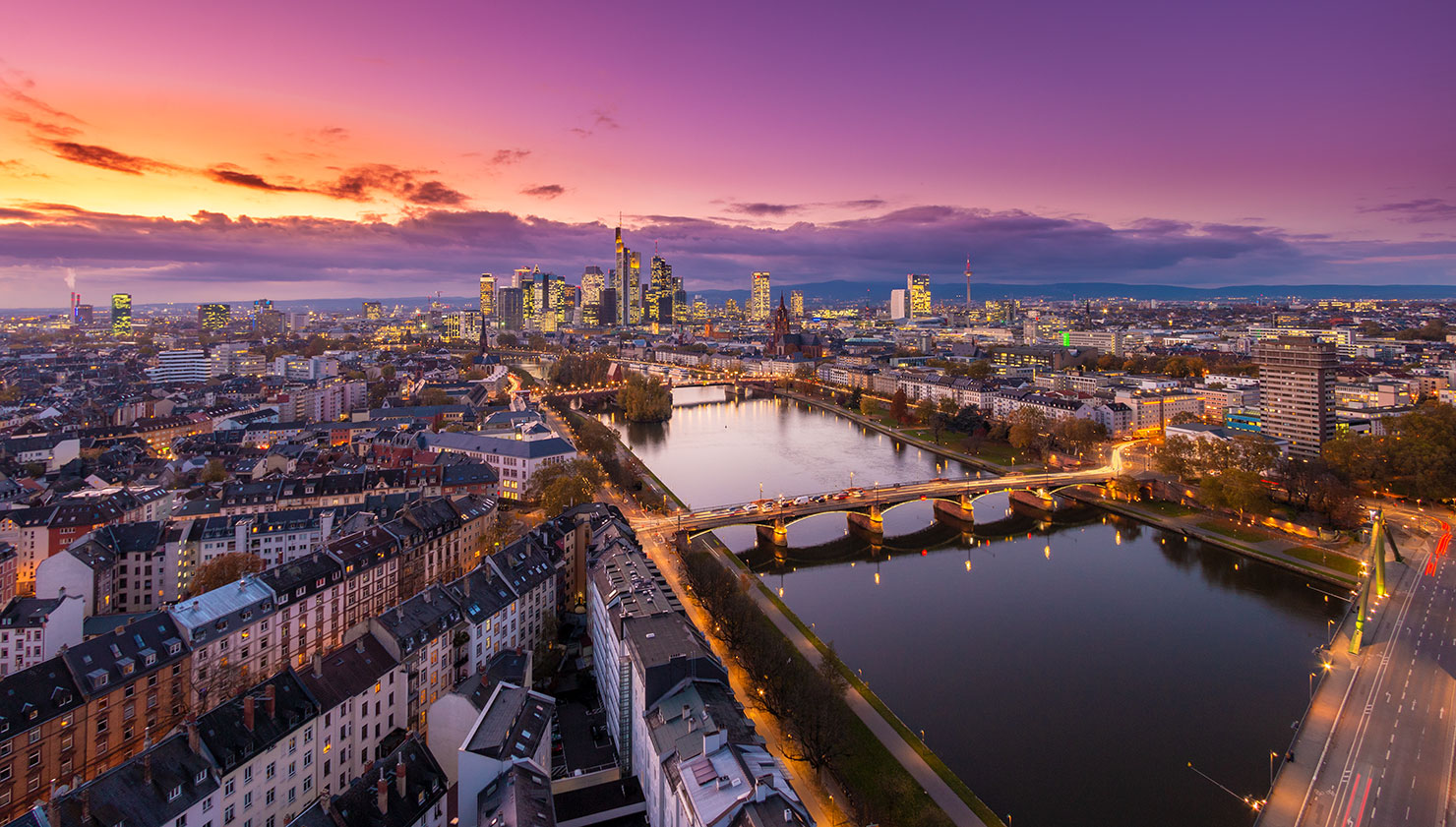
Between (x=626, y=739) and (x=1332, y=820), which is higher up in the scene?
(x=626, y=739)

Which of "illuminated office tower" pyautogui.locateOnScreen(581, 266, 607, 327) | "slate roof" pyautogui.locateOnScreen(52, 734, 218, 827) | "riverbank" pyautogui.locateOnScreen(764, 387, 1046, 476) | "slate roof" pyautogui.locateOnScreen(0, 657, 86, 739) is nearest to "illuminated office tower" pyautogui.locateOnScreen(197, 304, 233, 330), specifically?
"illuminated office tower" pyautogui.locateOnScreen(581, 266, 607, 327)

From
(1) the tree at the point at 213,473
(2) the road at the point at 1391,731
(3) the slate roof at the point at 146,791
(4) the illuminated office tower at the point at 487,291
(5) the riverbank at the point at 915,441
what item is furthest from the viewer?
(4) the illuminated office tower at the point at 487,291

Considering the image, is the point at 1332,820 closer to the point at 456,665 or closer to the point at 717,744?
the point at 717,744

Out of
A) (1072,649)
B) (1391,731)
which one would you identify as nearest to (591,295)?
(1072,649)

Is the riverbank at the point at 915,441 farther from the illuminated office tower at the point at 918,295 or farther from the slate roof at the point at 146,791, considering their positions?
the illuminated office tower at the point at 918,295

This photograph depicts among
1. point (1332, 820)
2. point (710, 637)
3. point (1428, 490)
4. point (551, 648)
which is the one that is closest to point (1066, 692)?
point (1332, 820)

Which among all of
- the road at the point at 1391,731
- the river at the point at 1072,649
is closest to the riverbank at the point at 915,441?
the river at the point at 1072,649

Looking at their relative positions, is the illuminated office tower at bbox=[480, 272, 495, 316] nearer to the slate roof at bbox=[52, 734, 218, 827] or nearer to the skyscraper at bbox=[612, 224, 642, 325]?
the skyscraper at bbox=[612, 224, 642, 325]
